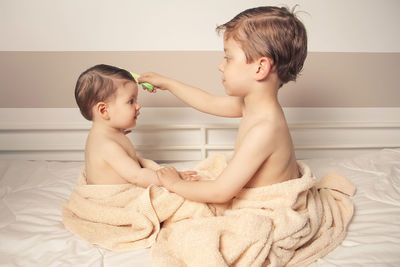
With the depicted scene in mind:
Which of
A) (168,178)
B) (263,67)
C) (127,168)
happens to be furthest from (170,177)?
(263,67)

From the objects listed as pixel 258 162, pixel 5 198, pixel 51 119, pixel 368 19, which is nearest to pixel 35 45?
pixel 51 119

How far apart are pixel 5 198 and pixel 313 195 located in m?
1.13

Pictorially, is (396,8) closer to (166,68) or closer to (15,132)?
(166,68)

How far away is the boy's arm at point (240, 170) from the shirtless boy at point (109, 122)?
0.19m

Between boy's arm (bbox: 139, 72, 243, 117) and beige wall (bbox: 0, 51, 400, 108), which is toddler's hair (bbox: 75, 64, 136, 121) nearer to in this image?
boy's arm (bbox: 139, 72, 243, 117)

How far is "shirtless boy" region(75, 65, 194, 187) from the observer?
1.15 m

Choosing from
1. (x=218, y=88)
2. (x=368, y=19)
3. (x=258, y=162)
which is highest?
(x=368, y=19)

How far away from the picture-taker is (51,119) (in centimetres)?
175

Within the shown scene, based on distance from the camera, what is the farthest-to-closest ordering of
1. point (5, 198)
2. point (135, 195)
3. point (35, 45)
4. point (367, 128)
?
point (367, 128) → point (35, 45) → point (5, 198) → point (135, 195)

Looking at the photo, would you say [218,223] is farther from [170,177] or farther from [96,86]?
[96,86]

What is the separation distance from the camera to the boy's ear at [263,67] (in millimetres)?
980

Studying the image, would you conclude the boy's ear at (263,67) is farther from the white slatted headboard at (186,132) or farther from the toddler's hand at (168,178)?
the white slatted headboard at (186,132)

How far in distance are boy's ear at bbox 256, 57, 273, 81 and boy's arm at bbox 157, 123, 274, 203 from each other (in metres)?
0.16

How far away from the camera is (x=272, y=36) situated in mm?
960
